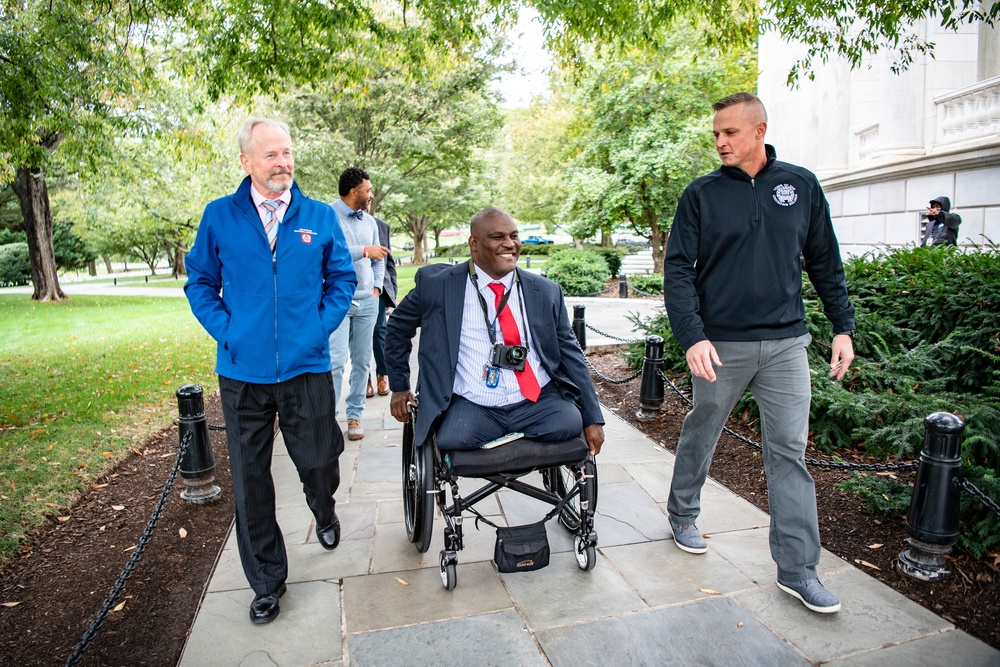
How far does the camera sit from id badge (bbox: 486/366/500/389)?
331 centimetres

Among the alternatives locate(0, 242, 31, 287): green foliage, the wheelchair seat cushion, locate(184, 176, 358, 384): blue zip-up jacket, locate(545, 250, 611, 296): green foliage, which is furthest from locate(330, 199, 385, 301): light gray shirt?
locate(0, 242, 31, 287): green foliage

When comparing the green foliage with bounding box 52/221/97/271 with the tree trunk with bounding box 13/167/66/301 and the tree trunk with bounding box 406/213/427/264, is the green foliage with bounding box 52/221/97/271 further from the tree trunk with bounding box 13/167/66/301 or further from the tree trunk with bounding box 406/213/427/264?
the tree trunk with bounding box 13/167/66/301

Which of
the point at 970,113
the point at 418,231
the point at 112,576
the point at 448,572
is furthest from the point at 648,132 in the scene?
the point at 418,231

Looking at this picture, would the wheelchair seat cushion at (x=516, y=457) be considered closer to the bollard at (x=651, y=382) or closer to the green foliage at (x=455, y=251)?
the bollard at (x=651, y=382)

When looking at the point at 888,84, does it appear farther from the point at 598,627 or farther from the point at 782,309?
the point at 598,627

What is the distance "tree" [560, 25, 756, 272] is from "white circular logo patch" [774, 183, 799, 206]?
1737cm

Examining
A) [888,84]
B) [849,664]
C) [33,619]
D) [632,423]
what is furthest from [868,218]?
[33,619]

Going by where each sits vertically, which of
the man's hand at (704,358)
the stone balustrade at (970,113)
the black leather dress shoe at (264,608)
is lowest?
the black leather dress shoe at (264,608)

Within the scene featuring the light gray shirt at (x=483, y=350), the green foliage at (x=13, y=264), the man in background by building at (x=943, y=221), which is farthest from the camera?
the green foliage at (x=13, y=264)

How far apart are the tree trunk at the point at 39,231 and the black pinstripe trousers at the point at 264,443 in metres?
23.4

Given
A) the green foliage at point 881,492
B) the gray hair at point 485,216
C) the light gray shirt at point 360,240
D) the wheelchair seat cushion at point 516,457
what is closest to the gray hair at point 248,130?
the gray hair at point 485,216

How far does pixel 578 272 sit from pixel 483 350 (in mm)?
16496

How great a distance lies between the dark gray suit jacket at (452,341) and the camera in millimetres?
3312

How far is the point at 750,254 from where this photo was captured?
312 cm
